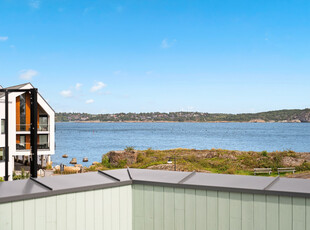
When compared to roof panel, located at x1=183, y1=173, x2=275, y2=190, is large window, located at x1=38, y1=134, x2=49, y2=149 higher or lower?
lower

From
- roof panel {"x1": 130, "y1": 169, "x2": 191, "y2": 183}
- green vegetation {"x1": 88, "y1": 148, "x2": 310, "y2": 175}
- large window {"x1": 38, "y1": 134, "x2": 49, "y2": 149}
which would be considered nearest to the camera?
roof panel {"x1": 130, "y1": 169, "x2": 191, "y2": 183}

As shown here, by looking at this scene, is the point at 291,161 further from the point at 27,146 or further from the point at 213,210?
the point at 213,210

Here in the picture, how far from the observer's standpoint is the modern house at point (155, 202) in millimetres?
4586

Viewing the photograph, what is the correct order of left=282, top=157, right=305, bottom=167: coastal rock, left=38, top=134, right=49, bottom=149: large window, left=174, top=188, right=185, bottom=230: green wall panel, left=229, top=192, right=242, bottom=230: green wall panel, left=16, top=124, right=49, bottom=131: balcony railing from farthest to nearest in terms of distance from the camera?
1. left=38, top=134, right=49, bottom=149: large window
2. left=16, top=124, right=49, bottom=131: balcony railing
3. left=282, top=157, right=305, bottom=167: coastal rock
4. left=174, top=188, right=185, bottom=230: green wall panel
5. left=229, top=192, right=242, bottom=230: green wall panel

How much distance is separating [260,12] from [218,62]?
25.8 m

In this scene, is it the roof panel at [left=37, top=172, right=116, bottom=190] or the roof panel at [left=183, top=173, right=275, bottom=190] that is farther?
the roof panel at [left=37, top=172, right=116, bottom=190]

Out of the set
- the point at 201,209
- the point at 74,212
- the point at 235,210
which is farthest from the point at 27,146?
the point at 235,210

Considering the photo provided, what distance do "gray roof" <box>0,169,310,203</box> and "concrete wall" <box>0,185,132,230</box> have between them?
10 cm

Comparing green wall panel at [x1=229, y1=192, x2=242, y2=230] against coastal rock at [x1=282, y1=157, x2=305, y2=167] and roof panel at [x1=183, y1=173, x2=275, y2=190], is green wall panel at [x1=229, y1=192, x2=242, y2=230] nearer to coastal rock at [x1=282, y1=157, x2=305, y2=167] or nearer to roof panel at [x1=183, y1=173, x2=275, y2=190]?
roof panel at [x1=183, y1=173, x2=275, y2=190]

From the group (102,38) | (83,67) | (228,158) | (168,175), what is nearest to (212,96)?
(83,67)

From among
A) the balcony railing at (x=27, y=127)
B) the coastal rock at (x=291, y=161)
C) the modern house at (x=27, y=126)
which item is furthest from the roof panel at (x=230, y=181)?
the balcony railing at (x=27, y=127)

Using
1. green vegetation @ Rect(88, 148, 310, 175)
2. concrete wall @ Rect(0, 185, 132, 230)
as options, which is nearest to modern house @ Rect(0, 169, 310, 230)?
concrete wall @ Rect(0, 185, 132, 230)

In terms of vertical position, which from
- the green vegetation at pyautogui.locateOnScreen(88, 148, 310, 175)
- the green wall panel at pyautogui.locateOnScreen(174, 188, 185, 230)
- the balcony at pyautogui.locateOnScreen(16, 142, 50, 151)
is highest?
the green wall panel at pyautogui.locateOnScreen(174, 188, 185, 230)

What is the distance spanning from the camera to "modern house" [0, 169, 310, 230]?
4586mm
